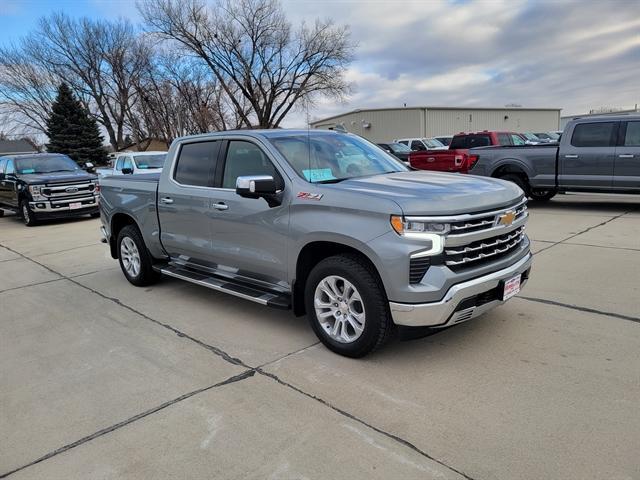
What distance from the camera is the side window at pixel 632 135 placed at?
970cm

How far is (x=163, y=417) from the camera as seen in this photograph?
3.22 meters

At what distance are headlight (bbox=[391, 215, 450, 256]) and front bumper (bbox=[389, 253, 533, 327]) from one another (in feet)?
1.04

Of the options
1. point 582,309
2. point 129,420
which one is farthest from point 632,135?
point 129,420

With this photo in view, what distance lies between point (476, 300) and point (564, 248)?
14.5 feet

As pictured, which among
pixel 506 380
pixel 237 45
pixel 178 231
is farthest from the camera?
pixel 237 45

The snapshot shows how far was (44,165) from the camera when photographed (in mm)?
14117

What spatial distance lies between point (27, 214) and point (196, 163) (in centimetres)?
1024

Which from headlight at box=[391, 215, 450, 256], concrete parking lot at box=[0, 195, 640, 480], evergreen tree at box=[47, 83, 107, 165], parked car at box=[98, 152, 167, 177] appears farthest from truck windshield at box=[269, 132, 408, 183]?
evergreen tree at box=[47, 83, 107, 165]

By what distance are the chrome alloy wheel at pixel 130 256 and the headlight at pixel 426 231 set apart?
13.1ft

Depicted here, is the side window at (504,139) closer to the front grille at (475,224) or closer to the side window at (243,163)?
the side window at (243,163)

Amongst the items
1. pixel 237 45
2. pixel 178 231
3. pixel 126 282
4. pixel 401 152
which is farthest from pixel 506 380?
pixel 237 45

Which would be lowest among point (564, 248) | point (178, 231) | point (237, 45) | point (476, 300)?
point (564, 248)

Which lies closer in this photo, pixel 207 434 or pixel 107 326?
pixel 207 434

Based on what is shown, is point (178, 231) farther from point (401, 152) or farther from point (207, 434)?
point (401, 152)
